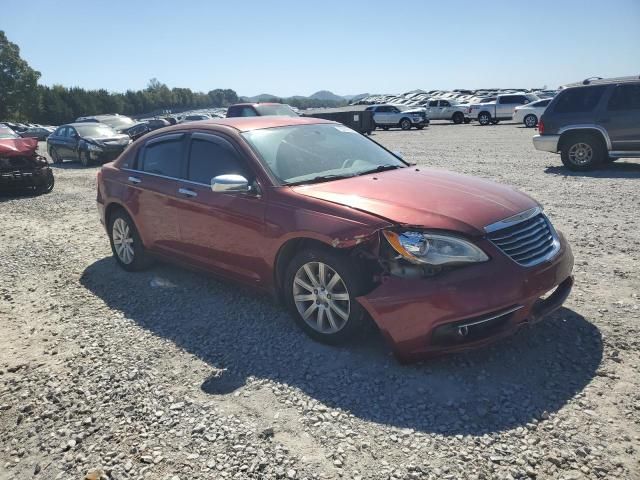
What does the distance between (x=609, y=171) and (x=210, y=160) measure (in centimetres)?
955

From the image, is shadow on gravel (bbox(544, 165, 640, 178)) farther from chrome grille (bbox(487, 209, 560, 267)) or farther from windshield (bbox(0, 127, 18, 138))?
windshield (bbox(0, 127, 18, 138))

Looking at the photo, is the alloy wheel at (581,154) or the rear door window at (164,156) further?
the alloy wheel at (581,154)

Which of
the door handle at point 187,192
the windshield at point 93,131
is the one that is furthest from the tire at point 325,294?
the windshield at point 93,131

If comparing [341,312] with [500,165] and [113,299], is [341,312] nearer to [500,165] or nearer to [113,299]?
[113,299]

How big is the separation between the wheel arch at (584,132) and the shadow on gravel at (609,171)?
0.54 meters

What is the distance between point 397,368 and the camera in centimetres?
360

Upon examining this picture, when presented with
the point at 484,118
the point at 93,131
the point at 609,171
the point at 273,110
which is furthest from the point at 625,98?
the point at 484,118

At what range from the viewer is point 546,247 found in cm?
376

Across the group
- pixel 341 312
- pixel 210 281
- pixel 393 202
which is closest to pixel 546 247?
Answer: pixel 393 202

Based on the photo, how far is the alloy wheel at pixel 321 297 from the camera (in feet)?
12.3

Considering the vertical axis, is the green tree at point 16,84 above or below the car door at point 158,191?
above

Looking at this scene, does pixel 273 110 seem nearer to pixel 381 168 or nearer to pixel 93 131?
pixel 93 131

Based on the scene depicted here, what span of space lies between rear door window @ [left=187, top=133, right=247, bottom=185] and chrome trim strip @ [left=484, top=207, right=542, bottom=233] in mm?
2064

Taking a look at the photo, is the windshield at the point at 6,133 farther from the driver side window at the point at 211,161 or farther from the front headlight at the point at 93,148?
the driver side window at the point at 211,161
